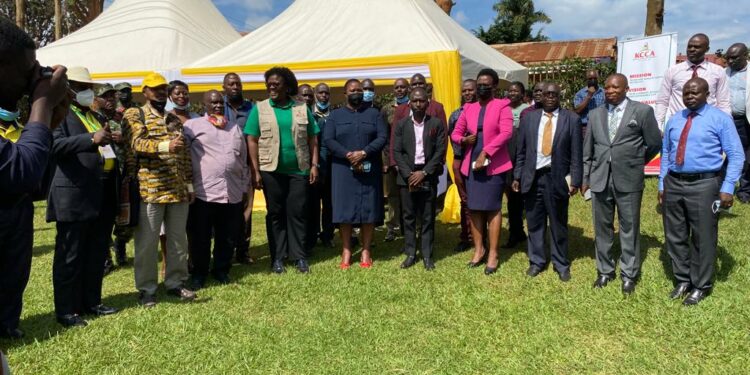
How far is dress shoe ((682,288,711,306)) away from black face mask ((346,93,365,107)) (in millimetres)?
3534

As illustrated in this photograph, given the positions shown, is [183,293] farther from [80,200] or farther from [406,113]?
[406,113]

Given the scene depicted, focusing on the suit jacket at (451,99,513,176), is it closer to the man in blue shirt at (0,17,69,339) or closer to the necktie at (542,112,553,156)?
the necktie at (542,112,553,156)

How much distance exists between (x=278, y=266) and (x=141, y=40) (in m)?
8.81

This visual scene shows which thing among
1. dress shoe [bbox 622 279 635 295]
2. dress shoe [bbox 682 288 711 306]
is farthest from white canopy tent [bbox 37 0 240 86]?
dress shoe [bbox 682 288 711 306]

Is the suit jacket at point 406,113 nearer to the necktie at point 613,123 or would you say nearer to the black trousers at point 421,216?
the black trousers at point 421,216

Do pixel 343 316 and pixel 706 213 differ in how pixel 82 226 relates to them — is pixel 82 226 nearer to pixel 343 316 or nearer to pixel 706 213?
→ pixel 343 316

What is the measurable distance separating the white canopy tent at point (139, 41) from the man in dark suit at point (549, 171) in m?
7.82

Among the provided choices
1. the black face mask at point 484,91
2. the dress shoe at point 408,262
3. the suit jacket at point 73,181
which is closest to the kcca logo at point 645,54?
the black face mask at point 484,91

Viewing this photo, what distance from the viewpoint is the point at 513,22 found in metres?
38.0

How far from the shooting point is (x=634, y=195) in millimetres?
4559

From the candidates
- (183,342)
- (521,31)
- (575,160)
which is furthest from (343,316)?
(521,31)

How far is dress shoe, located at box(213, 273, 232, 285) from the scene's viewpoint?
5211 mm

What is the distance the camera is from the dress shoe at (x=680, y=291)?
4.35 meters

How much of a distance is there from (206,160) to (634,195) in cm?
A: 384
